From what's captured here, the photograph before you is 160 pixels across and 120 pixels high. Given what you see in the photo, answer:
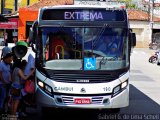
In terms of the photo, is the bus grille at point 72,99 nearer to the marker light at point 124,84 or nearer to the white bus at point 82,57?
the white bus at point 82,57

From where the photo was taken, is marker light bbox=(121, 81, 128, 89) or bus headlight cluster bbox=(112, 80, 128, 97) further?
marker light bbox=(121, 81, 128, 89)

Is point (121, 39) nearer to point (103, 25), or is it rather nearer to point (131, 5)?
point (103, 25)

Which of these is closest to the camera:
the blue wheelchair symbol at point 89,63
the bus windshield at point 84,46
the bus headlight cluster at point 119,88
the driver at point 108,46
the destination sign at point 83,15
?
the bus headlight cluster at point 119,88

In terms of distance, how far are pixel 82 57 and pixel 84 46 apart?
10.3 inches

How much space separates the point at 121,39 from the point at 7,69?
8.93 ft

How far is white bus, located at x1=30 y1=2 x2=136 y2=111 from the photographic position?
9.34m

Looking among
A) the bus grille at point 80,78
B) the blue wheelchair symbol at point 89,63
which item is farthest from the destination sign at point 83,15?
the bus grille at point 80,78

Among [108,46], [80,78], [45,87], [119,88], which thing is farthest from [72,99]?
[108,46]

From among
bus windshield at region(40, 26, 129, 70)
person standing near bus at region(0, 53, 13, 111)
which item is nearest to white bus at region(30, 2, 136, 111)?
bus windshield at region(40, 26, 129, 70)

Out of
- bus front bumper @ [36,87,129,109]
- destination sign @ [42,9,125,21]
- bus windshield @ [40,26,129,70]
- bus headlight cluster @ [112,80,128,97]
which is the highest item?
destination sign @ [42,9,125,21]

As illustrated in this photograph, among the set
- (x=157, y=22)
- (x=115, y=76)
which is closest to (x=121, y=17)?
(x=115, y=76)

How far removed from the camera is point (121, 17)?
32.7 ft

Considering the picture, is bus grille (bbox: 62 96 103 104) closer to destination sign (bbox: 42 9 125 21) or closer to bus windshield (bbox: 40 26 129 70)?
bus windshield (bbox: 40 26 129 70)

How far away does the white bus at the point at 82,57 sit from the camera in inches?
368
